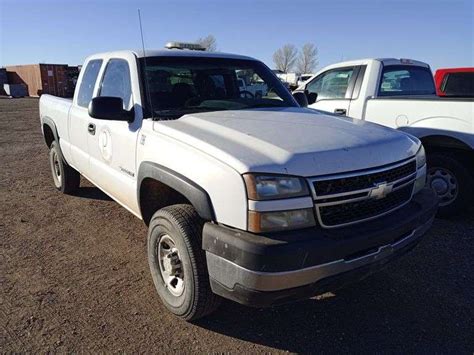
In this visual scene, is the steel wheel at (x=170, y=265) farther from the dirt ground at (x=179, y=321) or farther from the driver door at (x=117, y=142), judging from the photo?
the driver door at (x=117, y=142)

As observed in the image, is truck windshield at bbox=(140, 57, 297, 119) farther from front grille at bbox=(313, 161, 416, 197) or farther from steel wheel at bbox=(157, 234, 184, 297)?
front grille at bbox=(313, 161, 416, 197)

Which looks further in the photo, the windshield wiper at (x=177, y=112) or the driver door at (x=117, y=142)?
the driver door at (x=117, y=142)

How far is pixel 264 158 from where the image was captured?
89.7 inches

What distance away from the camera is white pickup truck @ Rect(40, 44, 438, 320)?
7.19 ft

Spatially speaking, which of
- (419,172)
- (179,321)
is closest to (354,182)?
(419,172)

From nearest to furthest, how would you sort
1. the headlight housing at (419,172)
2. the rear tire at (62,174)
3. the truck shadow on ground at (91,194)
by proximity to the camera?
the headlight housing at (419,172), the rear tire at (62,174), the truck shadow on ground at (91,194)

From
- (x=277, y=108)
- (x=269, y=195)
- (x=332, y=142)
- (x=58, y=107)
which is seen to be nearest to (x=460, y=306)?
(x=332, y=142)

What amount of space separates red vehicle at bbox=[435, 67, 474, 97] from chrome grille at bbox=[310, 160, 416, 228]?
18.9ft

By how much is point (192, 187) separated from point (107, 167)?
1.68 meters

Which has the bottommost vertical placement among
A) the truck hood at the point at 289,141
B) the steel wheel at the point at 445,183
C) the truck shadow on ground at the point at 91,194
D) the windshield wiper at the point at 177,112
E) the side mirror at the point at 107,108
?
the truck shadow on ground at the point at 91,194

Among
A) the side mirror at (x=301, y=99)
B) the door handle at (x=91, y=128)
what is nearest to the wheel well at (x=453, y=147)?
the side mirror at (x=301, y=99)

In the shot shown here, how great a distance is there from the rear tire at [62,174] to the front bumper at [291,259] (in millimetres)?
3851

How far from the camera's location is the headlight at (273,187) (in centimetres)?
217

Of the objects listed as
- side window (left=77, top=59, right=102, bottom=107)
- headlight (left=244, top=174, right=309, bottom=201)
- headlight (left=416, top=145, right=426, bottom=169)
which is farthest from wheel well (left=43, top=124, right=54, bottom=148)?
headlight (left=416, top=145, right=426, bottom=169)
